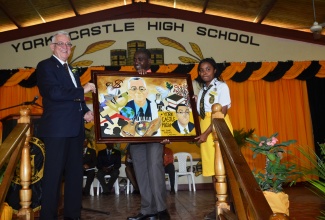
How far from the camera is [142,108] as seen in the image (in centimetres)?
313

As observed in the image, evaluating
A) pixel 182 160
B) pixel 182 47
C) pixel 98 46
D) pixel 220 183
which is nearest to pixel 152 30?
pixel 182 47

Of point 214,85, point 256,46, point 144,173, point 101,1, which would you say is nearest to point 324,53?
point 256,46

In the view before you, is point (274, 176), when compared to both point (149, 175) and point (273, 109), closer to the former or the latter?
point (149, 175)

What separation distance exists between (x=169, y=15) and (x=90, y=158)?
4026 mm

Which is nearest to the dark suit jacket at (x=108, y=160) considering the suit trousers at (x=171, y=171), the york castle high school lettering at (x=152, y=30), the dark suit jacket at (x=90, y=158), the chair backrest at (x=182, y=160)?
the dark suit jacket at (x=90, y=158)

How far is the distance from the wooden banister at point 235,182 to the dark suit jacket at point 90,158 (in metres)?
5.33

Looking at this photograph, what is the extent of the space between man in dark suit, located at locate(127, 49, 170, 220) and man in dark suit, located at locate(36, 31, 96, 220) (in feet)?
1.66

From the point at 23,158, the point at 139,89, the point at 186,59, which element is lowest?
the point at 23,158

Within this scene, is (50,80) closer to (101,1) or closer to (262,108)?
(101,1)

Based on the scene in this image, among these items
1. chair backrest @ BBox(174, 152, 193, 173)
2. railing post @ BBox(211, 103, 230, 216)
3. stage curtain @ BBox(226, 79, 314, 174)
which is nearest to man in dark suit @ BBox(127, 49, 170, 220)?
railing post @ BBox(211, 103, 230, 216)

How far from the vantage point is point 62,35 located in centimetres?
289

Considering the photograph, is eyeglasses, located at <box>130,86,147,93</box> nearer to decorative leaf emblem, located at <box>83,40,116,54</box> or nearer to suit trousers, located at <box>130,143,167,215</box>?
suit trousers, located at <box>130,143,167,215</box>

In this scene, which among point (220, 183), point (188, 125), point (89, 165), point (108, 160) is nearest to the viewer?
point (220, 183)

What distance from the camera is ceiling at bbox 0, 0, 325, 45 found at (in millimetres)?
7973
